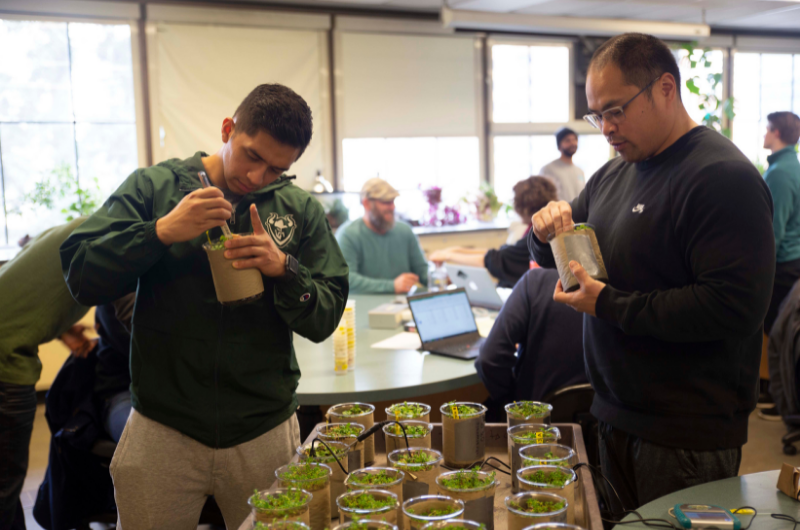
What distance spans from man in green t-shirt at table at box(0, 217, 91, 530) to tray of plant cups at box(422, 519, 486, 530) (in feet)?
5.58

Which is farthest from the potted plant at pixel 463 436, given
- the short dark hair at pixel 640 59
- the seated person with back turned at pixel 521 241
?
the seated person with back turned at pixel 521 241

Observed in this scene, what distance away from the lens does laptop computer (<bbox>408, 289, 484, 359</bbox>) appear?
2721 millimetres

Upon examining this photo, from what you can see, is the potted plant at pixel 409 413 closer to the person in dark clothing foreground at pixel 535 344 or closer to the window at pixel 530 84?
the person in dark clothing foreground at pixel 535 344

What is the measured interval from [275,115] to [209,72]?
4881 millimetres

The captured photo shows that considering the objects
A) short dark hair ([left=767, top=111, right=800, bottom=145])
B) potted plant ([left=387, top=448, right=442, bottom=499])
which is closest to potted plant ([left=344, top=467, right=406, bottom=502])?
potted plant ([left=387, top=448, right=442, bottom=499])

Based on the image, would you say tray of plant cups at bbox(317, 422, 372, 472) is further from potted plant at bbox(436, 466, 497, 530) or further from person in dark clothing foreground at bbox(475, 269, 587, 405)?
person in dark clothing foreground at bbox(475, 269, 587, 405)

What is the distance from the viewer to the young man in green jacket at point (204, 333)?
1.49 m

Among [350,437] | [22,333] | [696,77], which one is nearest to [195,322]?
[350,437]

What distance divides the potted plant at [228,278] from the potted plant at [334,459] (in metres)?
0.35

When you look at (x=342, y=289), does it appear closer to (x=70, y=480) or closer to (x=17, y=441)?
(x=17, y=441)

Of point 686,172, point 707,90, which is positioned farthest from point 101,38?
point 707,90

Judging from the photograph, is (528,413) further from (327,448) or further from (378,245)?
(378,245)

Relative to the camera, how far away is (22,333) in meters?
2.21

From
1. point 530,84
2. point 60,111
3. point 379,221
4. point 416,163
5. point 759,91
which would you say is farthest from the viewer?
point 759,91
